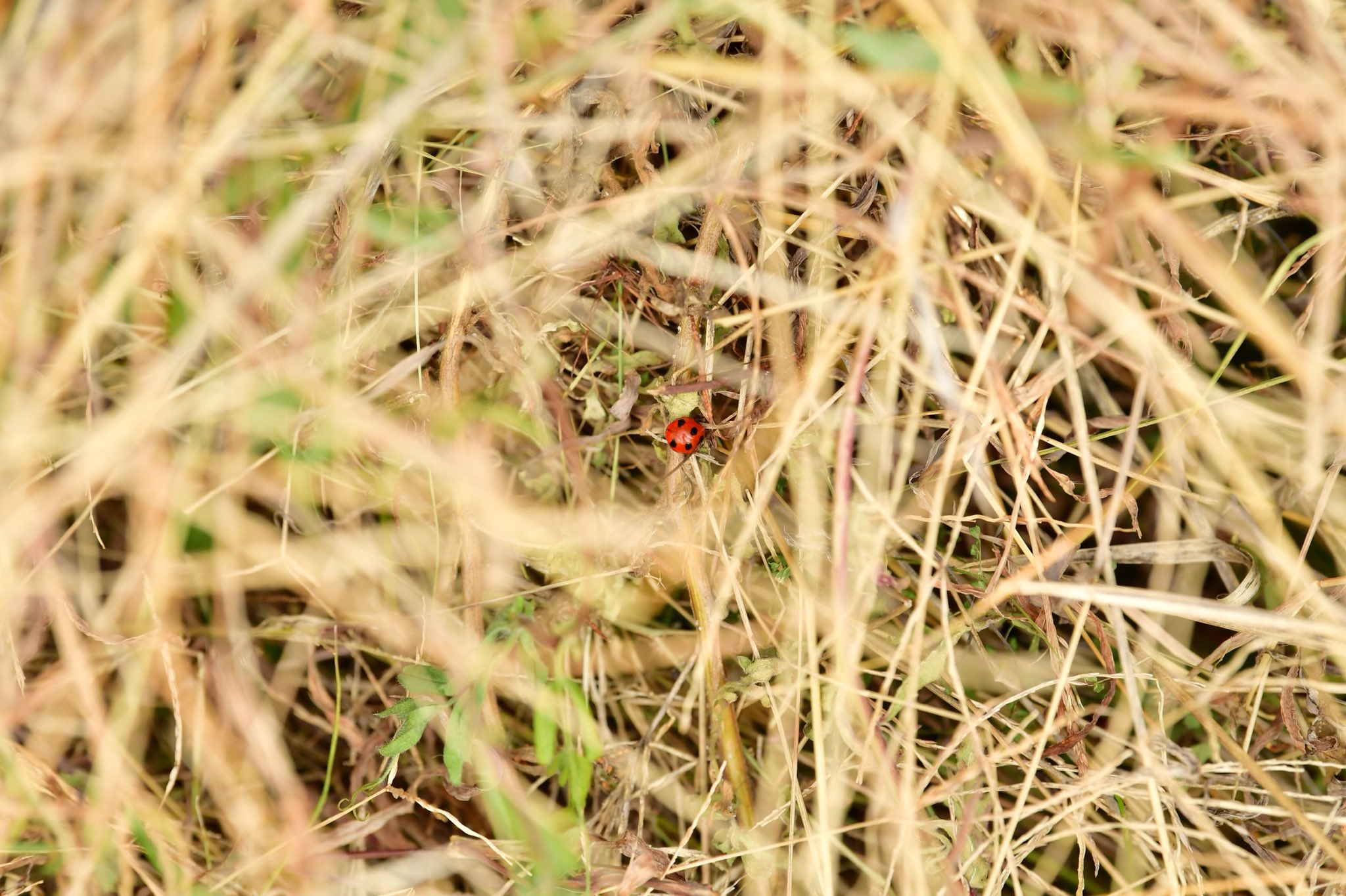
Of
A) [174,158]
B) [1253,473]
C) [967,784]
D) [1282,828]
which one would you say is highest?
[174,158]

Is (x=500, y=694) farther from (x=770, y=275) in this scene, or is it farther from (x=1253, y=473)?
(x=1253, y=473)

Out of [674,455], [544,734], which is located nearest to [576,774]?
[544,734]

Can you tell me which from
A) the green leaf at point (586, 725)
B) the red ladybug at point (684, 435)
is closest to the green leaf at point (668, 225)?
the red ladybug at point (684, 435)

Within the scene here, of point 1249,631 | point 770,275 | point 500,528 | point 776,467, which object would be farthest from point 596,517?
point 1249,631

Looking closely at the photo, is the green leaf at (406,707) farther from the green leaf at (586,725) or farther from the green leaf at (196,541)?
the green leaf at (196,541)

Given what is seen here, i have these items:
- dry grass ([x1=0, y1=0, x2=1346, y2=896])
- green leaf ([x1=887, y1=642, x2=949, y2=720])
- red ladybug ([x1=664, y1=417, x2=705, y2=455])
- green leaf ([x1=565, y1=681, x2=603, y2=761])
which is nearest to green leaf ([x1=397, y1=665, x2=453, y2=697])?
dry grass ([x1=0, y1=0, x2=1346, y2=896])

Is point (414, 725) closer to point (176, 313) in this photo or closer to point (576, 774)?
point (576, 774)
